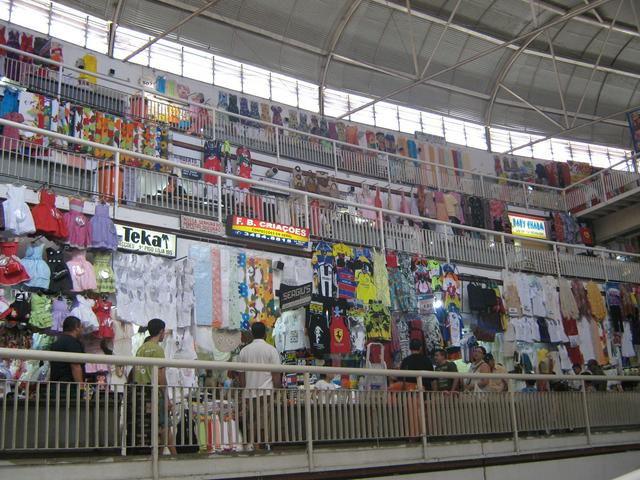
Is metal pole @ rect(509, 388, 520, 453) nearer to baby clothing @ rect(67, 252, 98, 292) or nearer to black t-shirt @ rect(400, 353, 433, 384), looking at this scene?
black t-shirt @ rect(400, 353, 433, 384)

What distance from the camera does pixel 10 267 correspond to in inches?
386

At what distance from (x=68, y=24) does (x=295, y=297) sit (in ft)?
40.3

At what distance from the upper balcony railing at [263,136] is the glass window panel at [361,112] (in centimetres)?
313

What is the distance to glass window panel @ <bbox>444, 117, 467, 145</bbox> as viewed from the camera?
2769 cm

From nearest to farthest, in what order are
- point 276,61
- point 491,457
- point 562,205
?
point 491,457
point 276,61
point 562,205

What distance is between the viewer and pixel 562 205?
25.5 m

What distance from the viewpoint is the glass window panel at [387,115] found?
26000 millimetres

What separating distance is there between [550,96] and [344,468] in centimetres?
2426

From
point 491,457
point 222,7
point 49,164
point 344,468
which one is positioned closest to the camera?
point 344,468

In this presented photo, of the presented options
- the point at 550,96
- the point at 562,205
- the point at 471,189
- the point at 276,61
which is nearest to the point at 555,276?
the point at 471,189

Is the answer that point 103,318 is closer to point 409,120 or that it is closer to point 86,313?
point 86,313

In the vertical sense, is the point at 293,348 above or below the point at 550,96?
below

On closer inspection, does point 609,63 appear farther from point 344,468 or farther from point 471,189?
point 344,468

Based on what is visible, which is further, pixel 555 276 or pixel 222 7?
pixel 222 7
